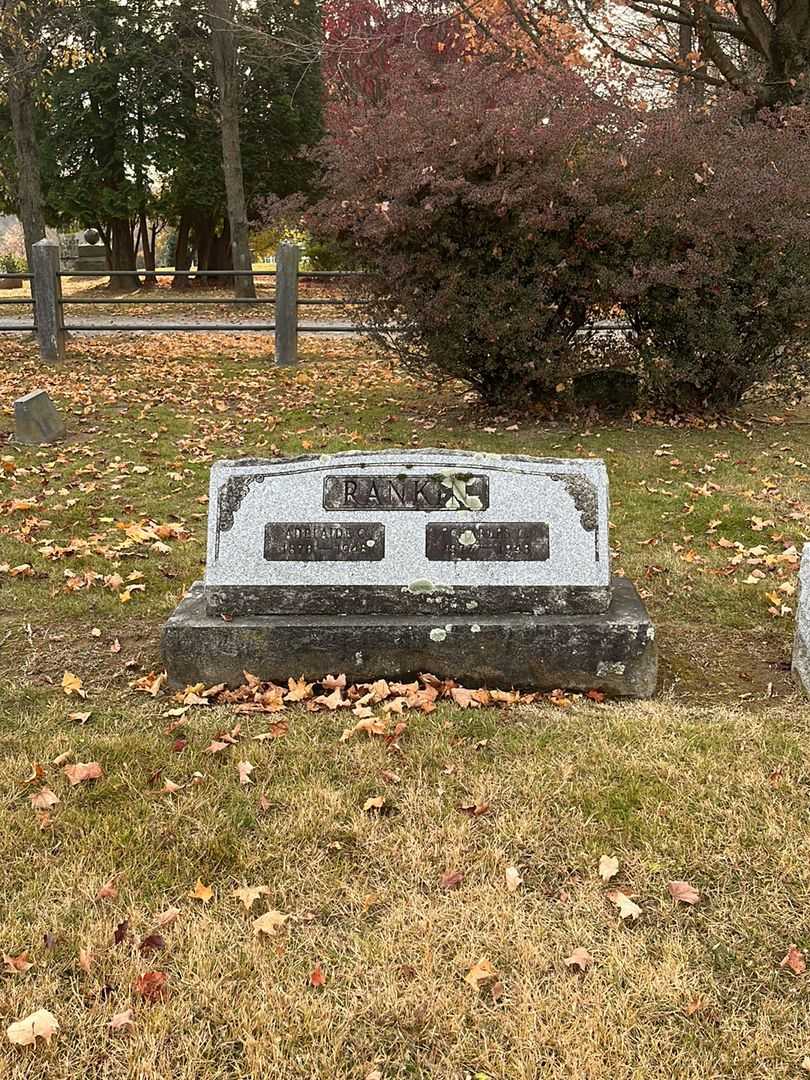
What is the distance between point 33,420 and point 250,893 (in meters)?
6.67

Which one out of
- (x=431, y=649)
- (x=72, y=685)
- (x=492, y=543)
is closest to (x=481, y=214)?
(x=492, y=543)

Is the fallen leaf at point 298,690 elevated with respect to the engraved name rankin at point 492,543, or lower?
lower

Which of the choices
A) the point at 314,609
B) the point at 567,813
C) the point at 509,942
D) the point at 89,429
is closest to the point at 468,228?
the point at 89,429

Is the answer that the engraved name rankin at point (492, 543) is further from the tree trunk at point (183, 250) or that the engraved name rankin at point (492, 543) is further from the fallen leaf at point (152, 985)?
the tree trunk at point (183, 250)

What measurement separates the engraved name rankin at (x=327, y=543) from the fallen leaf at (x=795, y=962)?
6.91 feet

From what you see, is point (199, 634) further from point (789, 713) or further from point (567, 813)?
point (789, 713)

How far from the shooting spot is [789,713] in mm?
3684

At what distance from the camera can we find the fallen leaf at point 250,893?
8.77 ft

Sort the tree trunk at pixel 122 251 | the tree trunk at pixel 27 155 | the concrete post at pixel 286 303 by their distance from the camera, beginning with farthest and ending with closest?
1. the tree trunk at pixel 122 251
2. the tree trunk at pixel 27 155
3. the concrete post at pixel 286 303

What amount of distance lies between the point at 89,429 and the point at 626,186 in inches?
212

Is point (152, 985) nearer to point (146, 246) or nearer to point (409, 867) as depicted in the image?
point (409, 867)

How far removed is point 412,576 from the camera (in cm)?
392

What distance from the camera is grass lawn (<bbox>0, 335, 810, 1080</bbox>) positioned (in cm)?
224

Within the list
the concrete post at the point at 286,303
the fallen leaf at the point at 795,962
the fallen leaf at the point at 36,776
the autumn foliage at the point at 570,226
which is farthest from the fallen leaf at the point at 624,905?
the concrete post at the point at 286,303
